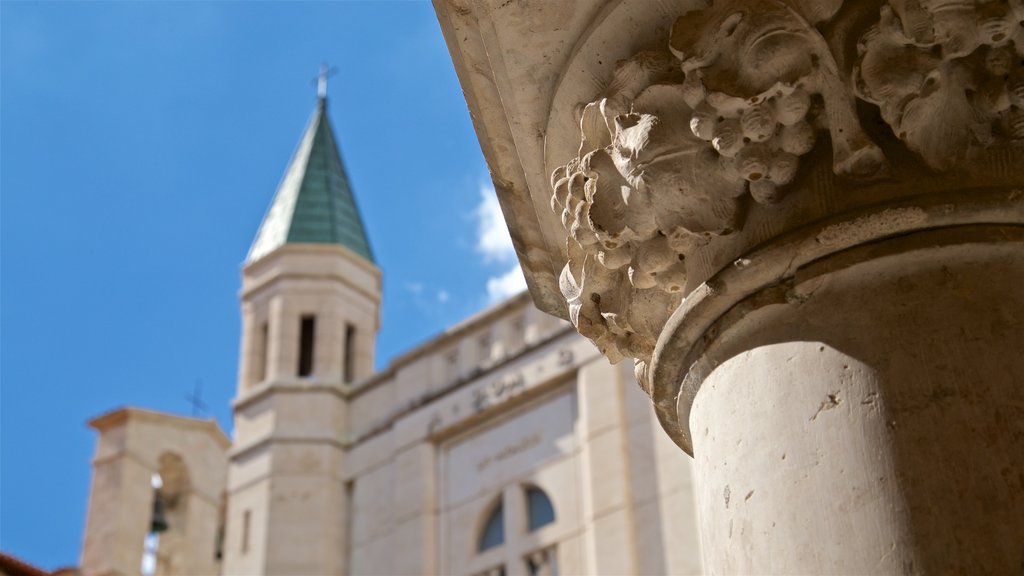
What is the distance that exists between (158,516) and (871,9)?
625 inches

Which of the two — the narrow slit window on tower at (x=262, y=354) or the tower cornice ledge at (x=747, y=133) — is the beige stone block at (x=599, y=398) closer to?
the narrow slit window on tower at (x=262, y=354)

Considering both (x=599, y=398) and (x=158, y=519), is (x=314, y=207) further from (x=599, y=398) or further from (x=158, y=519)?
(x=599, y=398)

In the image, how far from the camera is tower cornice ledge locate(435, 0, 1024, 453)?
245 cm

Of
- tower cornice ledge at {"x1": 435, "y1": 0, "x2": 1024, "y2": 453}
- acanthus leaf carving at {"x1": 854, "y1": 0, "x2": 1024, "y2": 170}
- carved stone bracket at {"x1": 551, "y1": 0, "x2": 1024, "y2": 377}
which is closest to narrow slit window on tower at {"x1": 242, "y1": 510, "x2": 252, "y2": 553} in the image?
tower cornice ledge at {"x1": 435, "y1": 0, "x2": 1024, "y2": 453}

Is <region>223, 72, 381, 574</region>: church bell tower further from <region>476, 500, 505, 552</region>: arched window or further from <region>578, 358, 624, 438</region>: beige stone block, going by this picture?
<region>578, 358, 624, 438</region>: beige stone block

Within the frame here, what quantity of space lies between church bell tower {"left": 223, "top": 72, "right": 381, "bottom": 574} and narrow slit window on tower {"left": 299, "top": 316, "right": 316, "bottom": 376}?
12 millimetres

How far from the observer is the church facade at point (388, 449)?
12.4 metres

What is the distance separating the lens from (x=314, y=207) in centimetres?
1700

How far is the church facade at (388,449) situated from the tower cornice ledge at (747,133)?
894cm

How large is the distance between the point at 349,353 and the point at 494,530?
3218 mm

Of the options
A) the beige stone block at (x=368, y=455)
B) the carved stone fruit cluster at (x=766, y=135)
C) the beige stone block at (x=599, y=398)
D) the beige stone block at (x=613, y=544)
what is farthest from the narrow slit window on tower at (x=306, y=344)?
the carved stone fruit cluster at (x=766, y=135)

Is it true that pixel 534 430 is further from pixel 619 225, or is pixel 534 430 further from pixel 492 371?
pixel 619 225

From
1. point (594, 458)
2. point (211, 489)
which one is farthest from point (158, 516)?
point (594, 458)

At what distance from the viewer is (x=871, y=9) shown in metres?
2.56
